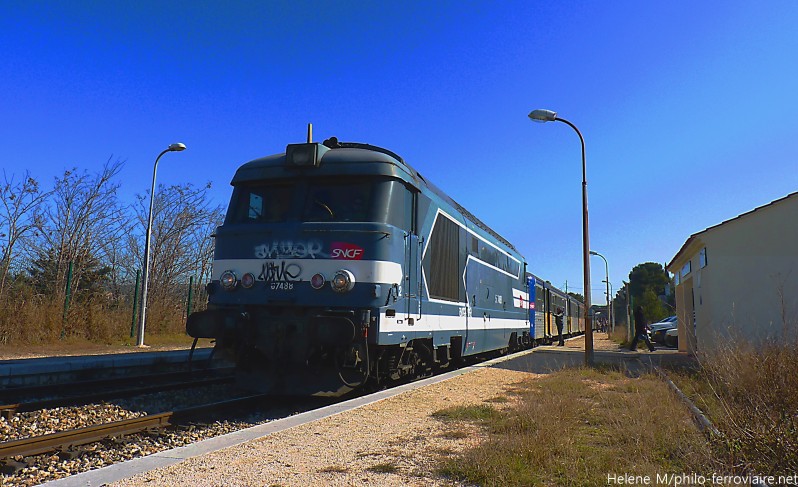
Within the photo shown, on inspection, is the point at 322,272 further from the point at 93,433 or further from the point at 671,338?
the point at 671,338

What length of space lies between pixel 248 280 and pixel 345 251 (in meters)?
1.55

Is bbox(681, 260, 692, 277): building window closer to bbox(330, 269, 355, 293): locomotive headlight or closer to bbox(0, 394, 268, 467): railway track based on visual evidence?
bbox(330, 269, 355, 293): locomotive headlight

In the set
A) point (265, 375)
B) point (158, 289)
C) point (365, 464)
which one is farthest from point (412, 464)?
point (158, 289)

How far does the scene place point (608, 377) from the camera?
→ 37.0ft

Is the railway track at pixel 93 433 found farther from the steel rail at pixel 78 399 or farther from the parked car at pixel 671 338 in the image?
the parked car at pixel 671 338

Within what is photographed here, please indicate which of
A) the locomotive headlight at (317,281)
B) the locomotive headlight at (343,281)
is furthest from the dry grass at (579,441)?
the locomotive headlight at (317,281)

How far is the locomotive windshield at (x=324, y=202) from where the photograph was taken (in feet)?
26.6

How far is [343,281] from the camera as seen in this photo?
24.8 feet

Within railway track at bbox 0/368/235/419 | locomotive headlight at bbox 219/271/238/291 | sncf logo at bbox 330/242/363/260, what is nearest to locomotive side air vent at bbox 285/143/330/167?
sncf logo at bbox 330/242/363/260

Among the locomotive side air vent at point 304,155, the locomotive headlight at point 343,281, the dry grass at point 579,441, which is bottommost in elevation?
the dry grass at point 579,441

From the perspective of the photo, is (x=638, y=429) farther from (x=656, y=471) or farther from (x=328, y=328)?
(x=328, y=328)

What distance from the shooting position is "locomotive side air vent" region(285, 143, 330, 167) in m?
8.36

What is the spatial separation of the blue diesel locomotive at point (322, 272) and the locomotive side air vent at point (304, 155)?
2cm

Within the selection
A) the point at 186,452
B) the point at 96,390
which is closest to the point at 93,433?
the point at 186,452
